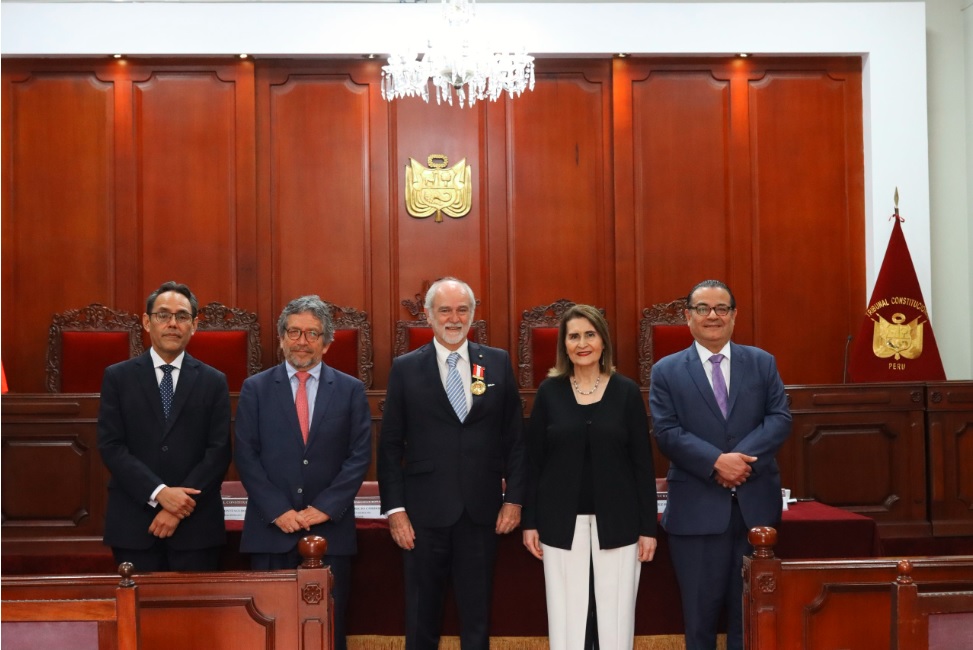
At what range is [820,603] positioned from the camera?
2.74 m

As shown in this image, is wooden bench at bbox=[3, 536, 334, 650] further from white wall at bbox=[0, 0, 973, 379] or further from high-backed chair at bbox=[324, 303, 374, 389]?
white wall at bbox=[0, 0, 973, 379]

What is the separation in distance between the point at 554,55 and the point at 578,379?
4.39 meters

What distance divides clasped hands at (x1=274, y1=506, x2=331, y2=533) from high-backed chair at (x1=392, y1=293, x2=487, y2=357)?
3.74 m

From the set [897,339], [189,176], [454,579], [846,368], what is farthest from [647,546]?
[189,176]

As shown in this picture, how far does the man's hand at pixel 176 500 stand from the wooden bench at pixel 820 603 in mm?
1821

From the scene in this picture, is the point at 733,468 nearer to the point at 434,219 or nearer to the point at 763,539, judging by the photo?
the point at 763,539

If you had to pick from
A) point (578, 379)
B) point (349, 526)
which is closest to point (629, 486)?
point (578, 379)

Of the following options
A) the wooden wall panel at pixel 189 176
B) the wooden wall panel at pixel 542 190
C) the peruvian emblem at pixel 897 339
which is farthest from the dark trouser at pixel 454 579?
the wooden wall panel at pixel 189 176

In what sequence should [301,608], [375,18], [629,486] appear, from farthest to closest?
[375,18], [629,486], [301,608]

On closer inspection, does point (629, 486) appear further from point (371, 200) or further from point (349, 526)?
point (371, 200)

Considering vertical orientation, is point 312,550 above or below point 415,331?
below

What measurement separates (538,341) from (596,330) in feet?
11.9

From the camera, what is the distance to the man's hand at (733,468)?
11.2ft

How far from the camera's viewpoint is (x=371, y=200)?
7.40 meters
